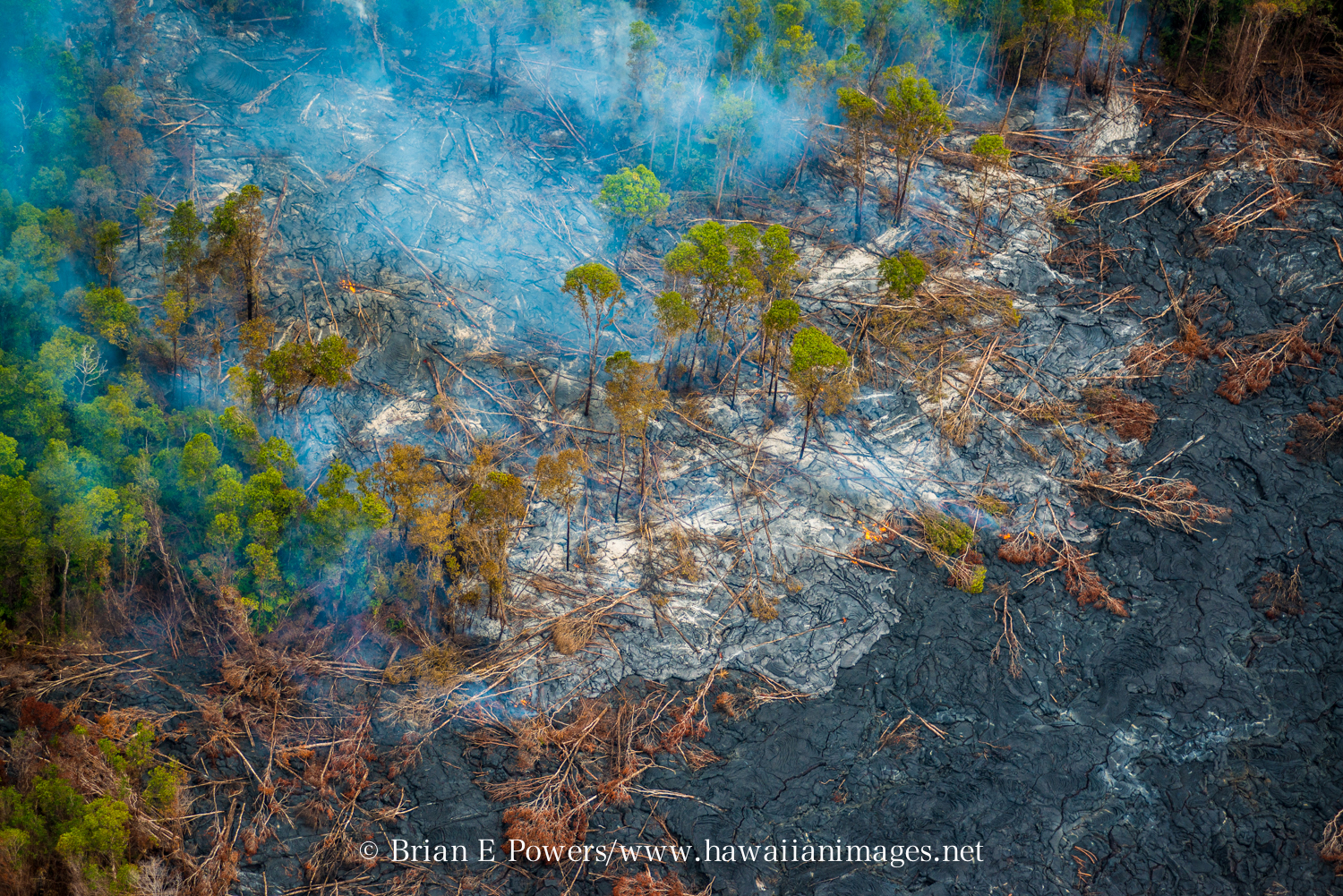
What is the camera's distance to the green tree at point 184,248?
1526cm

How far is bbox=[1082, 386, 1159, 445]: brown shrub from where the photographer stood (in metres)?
16.4

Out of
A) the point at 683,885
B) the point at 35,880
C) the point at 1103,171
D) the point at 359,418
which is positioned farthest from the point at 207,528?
the point at 1103,171

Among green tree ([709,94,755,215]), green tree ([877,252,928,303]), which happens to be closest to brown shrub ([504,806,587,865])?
green tree ([877,252,928,303])

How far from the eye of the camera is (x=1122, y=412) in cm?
1667

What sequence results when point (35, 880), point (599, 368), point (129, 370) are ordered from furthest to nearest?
1. point (599, 368)
2. point (129, 370)
3. point (35, 880)

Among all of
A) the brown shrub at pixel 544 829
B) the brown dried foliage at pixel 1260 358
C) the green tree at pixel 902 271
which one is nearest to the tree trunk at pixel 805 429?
the green tree at pixel 902 271

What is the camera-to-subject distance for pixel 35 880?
991cm

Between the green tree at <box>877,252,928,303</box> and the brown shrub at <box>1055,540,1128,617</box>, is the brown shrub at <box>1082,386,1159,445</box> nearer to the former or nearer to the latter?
the brown shrub at <box>1055,540,1128,617</box>

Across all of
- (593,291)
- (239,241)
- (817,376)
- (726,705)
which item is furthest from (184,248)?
(726,705)

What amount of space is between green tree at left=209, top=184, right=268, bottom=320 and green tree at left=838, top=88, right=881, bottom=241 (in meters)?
11.3

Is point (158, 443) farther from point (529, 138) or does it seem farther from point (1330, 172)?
point (1330, 172)

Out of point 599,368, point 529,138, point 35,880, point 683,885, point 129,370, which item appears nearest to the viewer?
point 35,880

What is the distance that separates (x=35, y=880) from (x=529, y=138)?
52.9 feet

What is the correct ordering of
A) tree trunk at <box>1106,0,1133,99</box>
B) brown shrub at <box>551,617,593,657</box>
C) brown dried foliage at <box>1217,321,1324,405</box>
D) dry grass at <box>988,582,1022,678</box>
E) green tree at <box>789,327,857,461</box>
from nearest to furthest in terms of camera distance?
brown shrub at <box>551,617,593,657</box>, dry grass at <box>988,582,1022,678</box>, green tree at <box>789,327,857,461</box>, brown dried foliage at <box>1217,321,1324,405</box>, tree trunk at <box>1106,0,1133,99</box>
